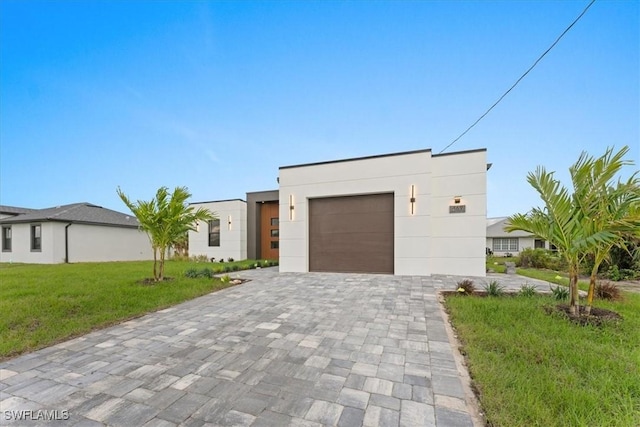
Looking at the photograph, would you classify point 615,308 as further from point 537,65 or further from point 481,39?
point 481,39

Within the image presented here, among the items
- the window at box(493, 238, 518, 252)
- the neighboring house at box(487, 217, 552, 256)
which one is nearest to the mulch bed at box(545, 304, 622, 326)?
the neighboring house at box(487, 217, 552, 256)

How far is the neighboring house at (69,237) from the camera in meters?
14.1

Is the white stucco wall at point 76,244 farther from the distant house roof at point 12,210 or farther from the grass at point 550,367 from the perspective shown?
the grass at point 550,367

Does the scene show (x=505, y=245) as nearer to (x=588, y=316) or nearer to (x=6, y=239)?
(x=588, y=316)

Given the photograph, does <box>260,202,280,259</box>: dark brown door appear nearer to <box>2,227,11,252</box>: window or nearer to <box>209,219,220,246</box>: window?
<box>209,219,220,246</box>: window

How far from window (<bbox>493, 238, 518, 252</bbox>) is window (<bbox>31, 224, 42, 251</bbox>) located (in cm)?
3405

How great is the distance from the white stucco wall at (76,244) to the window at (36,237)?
0.23 metres

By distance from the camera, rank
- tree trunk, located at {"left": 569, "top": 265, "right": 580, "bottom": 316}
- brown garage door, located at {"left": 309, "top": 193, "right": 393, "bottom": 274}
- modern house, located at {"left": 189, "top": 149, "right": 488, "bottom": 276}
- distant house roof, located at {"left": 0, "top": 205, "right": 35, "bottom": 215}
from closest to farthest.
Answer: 1. tree trunk, located at {"left": 569, "top": 265, "right": 580, "bottom": 316}
2. modern house, located at {"left": 189, "top": 149, "right": 488, "bottom": 276}
3. brown garage door, located at {"left": 309, "top": 193, "right": 393, "bottom": 274}
4. distant house roof, located at {"left": 0, "top": 205, "right": 35, "bottom": 215}

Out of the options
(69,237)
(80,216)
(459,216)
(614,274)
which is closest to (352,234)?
(459,216)

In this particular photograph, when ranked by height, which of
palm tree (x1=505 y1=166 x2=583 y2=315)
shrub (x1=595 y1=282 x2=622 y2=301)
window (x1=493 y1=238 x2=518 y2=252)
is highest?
palm tree (x1=505 y1=166 x2=583 y2=315)

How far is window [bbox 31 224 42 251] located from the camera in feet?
47.4

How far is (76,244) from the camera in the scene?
15.0 m

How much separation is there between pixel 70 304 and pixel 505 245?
28.9m

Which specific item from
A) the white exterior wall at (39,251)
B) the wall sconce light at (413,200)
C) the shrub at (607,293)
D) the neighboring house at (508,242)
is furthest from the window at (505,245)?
the white exterior wall at (39,251)
